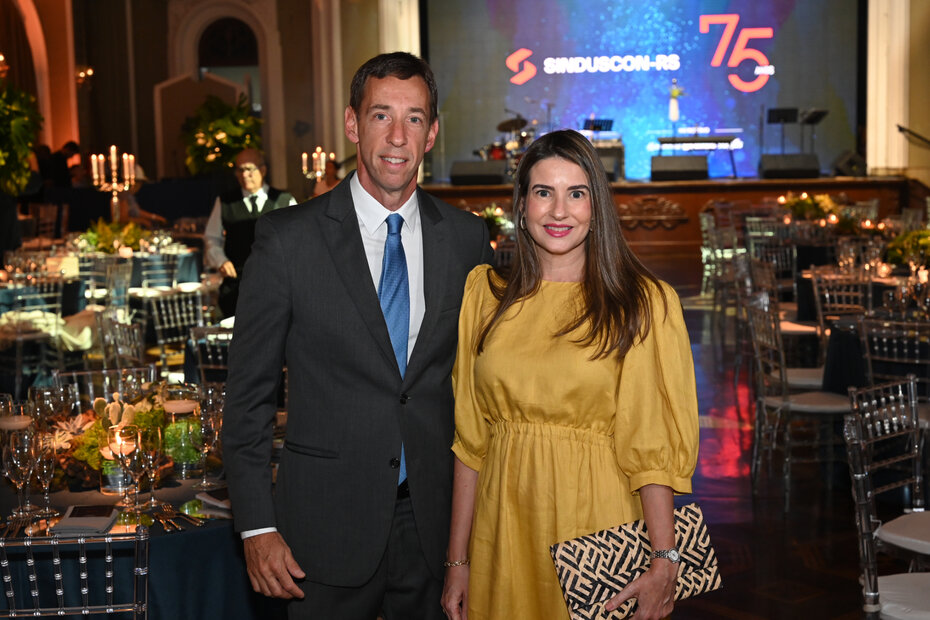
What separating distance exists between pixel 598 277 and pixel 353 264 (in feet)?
1.60

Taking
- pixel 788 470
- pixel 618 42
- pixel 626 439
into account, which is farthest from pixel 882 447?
pixel 618 42

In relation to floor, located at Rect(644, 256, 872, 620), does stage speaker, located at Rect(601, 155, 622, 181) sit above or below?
above

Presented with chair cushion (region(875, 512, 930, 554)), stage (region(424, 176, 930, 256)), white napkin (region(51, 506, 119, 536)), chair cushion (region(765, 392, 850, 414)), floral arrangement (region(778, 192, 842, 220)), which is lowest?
chair cushion (region(875, 512, 930, 554))

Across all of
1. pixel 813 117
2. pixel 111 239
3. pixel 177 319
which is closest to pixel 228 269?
pixel 177 319

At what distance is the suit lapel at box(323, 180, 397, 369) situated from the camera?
6.95 ft

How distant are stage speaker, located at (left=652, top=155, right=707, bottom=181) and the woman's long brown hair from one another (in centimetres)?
1710

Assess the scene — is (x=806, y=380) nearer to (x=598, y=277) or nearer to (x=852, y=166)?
(x=598, y=277)

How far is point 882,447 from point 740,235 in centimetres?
1037

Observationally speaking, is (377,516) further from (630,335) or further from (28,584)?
(28,584)

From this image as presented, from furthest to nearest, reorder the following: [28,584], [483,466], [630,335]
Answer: [28,584], [483,466], [630,335]

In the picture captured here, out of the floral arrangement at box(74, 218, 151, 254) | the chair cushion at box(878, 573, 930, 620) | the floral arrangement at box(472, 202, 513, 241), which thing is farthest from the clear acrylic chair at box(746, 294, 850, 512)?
the floral arrangement at box(74, 218, 151, 254)

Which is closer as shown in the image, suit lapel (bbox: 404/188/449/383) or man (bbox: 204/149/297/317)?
suit lapel (bbox: 404/188/449/383)

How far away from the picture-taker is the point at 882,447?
541cm

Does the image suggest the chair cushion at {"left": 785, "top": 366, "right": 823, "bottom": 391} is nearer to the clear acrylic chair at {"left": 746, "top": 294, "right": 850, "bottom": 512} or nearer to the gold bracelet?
the clear acrylic chair at {"left": 746, "top": 294, "right": 850, "bottom": 512}
